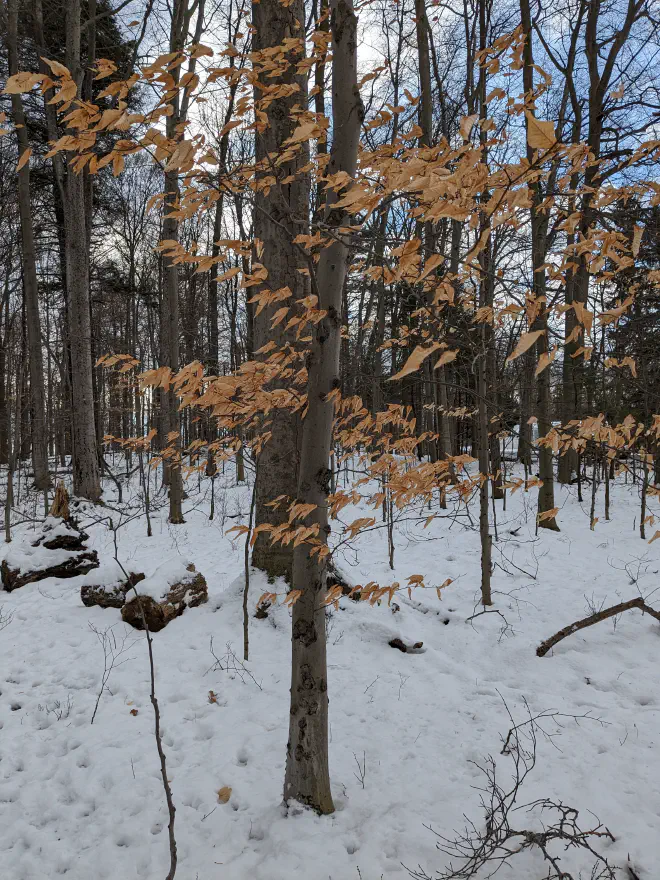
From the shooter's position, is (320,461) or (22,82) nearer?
(22,82)

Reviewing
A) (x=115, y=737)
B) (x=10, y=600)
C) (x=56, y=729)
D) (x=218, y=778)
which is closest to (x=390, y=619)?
(x=218, y=778)

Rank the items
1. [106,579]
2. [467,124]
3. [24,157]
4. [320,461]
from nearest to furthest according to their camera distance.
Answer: [467,124], [24,157], [320,461], [106,579]

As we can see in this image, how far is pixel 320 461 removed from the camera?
2.36m

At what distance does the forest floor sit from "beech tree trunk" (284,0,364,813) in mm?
350

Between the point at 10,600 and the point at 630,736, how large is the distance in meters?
6.50

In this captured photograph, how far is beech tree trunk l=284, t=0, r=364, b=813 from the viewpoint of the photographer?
2.18 metres

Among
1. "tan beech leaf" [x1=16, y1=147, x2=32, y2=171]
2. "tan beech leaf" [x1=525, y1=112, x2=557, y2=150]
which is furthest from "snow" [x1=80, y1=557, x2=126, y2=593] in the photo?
"tan beech leaf" [x1=525, y1=112, x2=557, y2=150]

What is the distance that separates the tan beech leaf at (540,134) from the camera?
1170mm

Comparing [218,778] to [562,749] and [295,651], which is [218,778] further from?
[562,749]

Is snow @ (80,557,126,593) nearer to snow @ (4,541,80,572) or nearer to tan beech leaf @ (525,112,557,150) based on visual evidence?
snow @ (4,541,80,572)

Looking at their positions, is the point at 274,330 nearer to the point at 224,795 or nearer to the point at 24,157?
the point at 24,157

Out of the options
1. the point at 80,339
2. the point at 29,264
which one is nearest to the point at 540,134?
the point at 80,339

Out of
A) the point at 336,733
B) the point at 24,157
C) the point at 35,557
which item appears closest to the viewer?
the point at 24,157

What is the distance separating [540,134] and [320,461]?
5.21 feet
